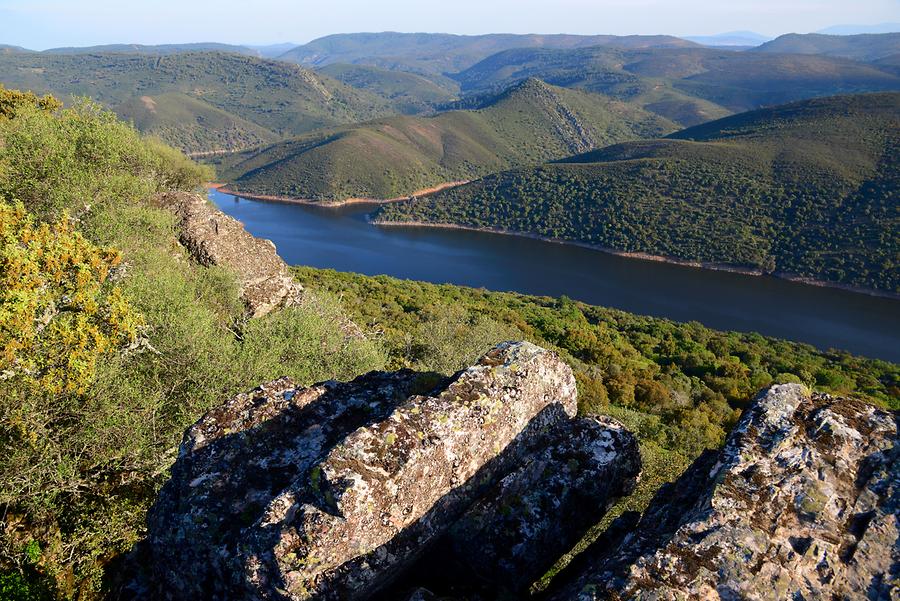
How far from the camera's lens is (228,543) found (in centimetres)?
645

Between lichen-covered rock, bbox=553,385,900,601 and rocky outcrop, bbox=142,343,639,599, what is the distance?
131cm

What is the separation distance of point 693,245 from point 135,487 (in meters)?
106

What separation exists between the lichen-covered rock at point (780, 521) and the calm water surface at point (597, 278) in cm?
7892

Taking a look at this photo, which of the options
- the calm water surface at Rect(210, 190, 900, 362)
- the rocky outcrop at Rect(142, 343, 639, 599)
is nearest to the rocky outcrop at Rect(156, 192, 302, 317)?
the rocky outcrop at Rect(142, 343, 639, 599)

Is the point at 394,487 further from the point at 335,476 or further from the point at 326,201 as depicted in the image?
the point at 326,201

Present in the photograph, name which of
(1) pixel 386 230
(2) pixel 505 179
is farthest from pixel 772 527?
(2) pixel 505 179

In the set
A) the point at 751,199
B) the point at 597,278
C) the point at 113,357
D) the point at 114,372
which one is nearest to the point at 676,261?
the point at 597,278

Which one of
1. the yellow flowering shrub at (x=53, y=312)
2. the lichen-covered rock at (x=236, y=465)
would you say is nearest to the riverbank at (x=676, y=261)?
the lichen-covered rock at (x=236, y=465)

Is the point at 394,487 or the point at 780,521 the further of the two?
the point at 394,487

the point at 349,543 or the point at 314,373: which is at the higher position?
the point at 349,543

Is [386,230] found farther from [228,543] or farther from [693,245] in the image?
[228,543]

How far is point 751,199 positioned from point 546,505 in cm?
11726

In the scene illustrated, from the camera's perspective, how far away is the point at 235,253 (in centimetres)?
2161

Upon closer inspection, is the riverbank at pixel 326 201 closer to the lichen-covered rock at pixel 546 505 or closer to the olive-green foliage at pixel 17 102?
the olive-green foliage at pixel 17 102
